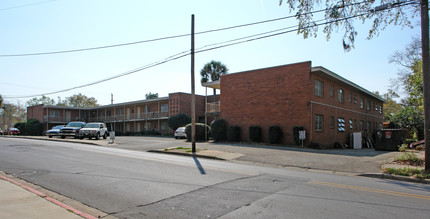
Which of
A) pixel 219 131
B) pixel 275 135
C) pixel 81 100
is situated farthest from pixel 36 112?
pixel 275 135

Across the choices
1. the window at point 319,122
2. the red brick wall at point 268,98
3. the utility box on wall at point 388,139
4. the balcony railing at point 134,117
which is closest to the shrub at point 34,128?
the balcony railing at point 134,117

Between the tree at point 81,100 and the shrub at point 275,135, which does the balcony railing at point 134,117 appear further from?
the tree at point 81,100

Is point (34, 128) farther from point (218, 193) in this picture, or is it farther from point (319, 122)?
point (218, 193)

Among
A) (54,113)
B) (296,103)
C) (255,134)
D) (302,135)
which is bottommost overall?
(255,134)

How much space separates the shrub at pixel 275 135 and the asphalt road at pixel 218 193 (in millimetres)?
12375

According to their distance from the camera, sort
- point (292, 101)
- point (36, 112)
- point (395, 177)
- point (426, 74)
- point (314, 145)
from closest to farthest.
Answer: point (395, 177)
point (426, 74)
point (314, 145)
point (292, 101)
point (36, 112)

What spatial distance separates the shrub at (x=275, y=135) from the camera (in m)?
21.1

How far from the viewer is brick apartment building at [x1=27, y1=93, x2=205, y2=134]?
40.0 metres

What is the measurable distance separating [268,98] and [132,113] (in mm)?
30329

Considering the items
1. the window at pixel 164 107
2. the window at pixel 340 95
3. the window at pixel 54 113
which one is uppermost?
the window at pixel 340 95

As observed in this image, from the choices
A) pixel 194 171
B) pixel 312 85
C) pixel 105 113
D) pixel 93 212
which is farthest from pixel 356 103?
pixel 105 113

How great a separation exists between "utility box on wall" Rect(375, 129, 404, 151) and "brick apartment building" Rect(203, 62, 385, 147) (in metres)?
3.73

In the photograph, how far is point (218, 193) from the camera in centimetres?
638

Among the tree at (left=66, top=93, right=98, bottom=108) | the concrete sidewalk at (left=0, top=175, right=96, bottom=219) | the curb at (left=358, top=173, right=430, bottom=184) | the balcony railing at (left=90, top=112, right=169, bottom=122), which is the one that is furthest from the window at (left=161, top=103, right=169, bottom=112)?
the tree at (left=66, top=93, right=98, bottom=108)
